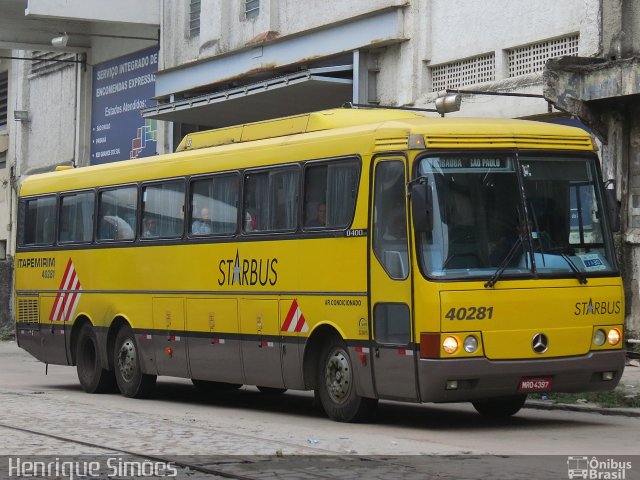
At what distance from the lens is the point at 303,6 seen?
27.8 meters

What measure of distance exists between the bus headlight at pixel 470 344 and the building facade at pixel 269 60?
26.7 feet

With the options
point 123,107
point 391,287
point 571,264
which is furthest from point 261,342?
point 123,107

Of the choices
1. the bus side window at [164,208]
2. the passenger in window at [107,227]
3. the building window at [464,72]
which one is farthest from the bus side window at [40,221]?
the building window at [464,72]

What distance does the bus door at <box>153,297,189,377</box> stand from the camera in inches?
683

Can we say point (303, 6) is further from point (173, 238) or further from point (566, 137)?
point (566, 137)

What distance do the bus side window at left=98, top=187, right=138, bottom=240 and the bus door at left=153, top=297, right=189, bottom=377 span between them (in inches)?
49.9

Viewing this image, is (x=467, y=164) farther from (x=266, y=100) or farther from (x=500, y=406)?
(x=266, y=100)

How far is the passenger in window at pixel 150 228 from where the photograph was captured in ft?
59.2

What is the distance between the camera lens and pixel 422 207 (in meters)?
12.9

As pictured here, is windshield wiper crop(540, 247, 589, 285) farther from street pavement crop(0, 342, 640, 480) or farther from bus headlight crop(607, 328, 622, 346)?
street pavement crop(0, 342, 640, 480)

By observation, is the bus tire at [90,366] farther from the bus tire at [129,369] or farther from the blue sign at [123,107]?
the blue sign at [123,107]

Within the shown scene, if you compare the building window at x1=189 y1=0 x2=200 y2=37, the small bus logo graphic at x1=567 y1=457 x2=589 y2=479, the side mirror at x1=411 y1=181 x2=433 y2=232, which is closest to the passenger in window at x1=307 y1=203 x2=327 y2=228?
the side mirror at x1=411 y1=181 x2=433 y2=232

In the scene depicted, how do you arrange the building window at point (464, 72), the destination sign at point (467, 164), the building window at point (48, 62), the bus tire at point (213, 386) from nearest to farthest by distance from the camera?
the destination sign at point (467, 164) → the bus tire at point (213, 386) → the building window at point (464, 72) → the building window at point (48, 62)

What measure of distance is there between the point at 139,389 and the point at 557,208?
6.96 meters
